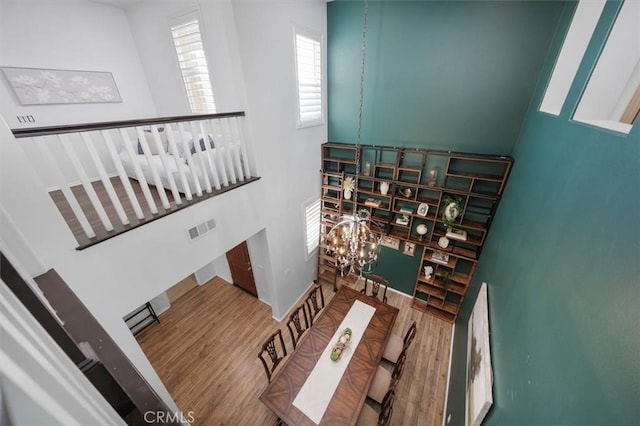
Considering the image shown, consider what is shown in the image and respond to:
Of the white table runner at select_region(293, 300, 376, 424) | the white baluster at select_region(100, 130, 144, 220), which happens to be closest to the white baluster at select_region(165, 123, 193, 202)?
the white baluster at select_region(100, 130, 144, 220)

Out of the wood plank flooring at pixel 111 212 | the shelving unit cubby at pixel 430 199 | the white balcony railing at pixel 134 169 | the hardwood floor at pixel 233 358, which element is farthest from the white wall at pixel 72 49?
the hardwood floor at pixel 233 358

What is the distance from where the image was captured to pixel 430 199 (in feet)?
13.3

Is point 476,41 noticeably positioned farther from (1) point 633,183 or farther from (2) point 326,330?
(2) point 326,330

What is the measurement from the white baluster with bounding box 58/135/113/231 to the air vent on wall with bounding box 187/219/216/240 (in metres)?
0.72

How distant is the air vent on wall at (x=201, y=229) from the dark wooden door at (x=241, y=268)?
5.91ft

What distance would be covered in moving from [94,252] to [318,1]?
426cm

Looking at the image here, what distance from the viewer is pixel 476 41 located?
3.16 meters

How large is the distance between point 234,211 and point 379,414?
9.47ft

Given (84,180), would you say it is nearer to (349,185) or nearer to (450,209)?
(349,185)

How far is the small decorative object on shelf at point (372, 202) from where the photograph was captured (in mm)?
4371

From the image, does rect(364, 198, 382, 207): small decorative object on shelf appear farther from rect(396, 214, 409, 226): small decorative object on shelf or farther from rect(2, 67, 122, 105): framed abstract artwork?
rect(2, 67, 122, 105): framed abstract artwork

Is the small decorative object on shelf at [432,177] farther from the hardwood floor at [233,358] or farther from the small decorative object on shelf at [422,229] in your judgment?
the hardwood floor at [233,358]

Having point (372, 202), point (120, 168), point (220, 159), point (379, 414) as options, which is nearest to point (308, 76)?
point (220, 159)

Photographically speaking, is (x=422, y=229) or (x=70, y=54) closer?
(x=70, y=54)
